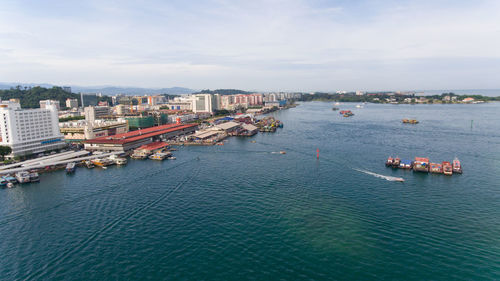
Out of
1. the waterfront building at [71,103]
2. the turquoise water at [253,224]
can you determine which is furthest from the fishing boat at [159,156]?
the waterfront building at [71,103]

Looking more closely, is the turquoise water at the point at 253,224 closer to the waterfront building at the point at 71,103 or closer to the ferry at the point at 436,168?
the ferry at the point at 436,168

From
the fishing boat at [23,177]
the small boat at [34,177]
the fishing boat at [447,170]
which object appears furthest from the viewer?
the fishing boat at [447,170]

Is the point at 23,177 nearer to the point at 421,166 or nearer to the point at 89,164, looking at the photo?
the point at 89,164

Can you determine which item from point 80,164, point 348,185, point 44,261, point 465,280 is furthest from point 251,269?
point 80,164

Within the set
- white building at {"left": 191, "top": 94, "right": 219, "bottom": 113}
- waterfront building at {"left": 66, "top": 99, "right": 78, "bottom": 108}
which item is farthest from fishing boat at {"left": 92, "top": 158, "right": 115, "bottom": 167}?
waterfront building at {"left": 66, "top": 99, "right": 78, "bottom": 108}

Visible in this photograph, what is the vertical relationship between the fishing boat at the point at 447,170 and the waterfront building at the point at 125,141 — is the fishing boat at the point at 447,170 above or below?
below
